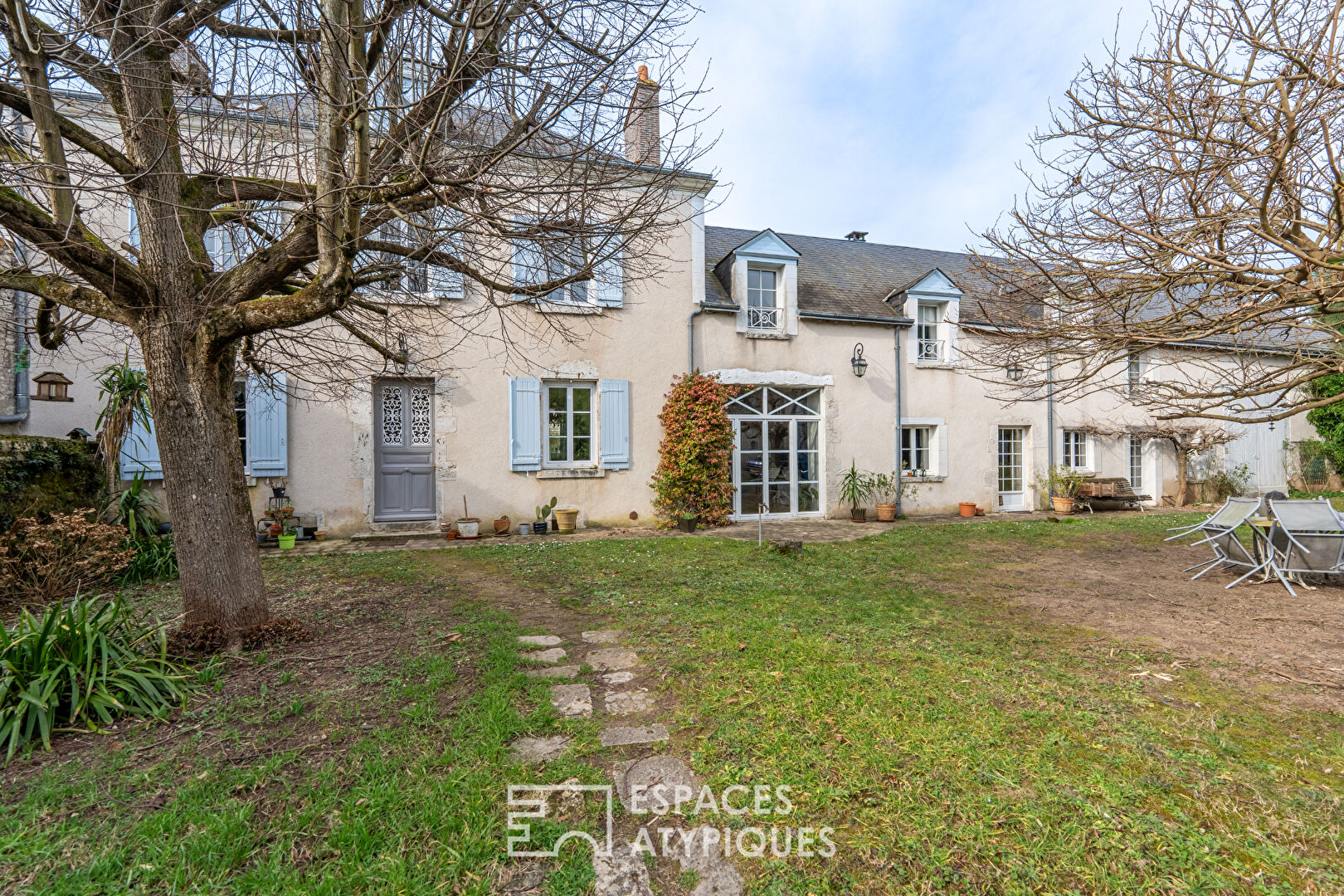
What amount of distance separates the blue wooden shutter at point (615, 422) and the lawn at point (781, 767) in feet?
16.8

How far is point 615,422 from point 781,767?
23.6 feet

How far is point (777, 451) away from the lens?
1012 cm

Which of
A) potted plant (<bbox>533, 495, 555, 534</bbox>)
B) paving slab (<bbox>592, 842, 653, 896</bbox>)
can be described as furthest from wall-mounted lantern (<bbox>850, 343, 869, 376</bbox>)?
paving slab (<bbox>592, 842, 653, 896</bbox>)

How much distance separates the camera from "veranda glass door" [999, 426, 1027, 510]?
11.9m

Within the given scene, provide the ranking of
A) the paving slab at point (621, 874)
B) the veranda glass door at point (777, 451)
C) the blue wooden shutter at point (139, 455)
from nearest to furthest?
the paving slab at point (621, 874)
the blue wooden shutter at point (139, 455)
the veranda glass door at point (777, 451)

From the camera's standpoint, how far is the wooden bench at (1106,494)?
11734 millimetres

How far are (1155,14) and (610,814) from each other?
499 cm

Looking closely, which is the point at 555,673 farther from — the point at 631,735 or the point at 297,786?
the point at 297,786

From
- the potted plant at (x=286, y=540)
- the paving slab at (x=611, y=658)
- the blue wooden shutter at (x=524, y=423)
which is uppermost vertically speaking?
the blue wooden shutter at (x=524, y=423)

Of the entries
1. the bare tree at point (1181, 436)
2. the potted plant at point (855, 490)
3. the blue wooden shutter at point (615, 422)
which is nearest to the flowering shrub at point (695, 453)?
the blue wooden shutter at point (615, 422)

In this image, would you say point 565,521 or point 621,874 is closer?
point 621,874

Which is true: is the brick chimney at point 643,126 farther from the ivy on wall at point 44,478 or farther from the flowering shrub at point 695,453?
the ivy on wall at point 44,478

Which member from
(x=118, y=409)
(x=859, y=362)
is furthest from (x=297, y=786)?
(x=859, y=362)

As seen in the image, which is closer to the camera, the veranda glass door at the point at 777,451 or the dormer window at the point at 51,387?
the dormer window at the point at 51,387
